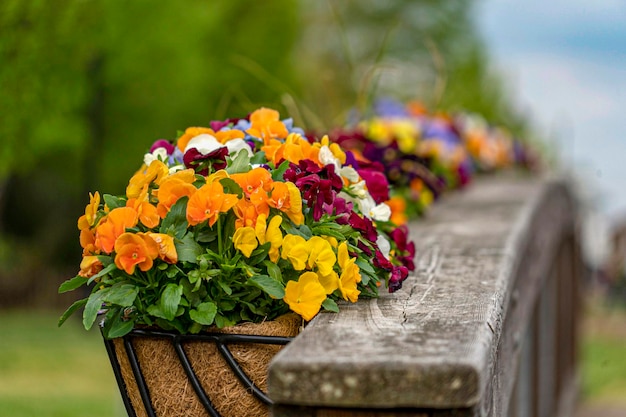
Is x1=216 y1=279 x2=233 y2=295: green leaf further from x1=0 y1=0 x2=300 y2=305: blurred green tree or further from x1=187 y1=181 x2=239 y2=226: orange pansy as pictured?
x1=0 y1=0 x2=300 y2=305: blurred green tree

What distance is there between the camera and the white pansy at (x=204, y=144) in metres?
1.83

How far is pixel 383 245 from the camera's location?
75.3 inches

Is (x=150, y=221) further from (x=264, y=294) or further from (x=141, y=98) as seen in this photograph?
(x=141, y=98)

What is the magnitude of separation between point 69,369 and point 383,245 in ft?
20.6

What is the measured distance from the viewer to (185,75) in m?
9.88

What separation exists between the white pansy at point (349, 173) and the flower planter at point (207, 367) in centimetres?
44

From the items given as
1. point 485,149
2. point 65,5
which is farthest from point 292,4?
point 65,5

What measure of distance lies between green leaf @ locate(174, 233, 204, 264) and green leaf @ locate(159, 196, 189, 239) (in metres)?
0.02

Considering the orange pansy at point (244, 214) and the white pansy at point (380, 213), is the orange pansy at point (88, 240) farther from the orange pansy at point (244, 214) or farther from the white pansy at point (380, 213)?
the white pansy at point (380, 213)

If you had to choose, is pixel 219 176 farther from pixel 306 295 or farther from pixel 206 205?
pixel 306 295

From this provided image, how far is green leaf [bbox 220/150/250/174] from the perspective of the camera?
67.5 inches

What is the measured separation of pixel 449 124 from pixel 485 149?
2.85 feet

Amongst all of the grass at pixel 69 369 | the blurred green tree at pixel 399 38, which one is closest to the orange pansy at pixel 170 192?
the grass at pixel 69 369

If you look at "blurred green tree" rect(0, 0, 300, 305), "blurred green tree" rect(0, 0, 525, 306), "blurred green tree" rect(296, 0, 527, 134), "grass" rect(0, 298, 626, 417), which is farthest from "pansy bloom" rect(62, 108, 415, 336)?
"blurred green tree" rect(296, 0, 527, 134)
